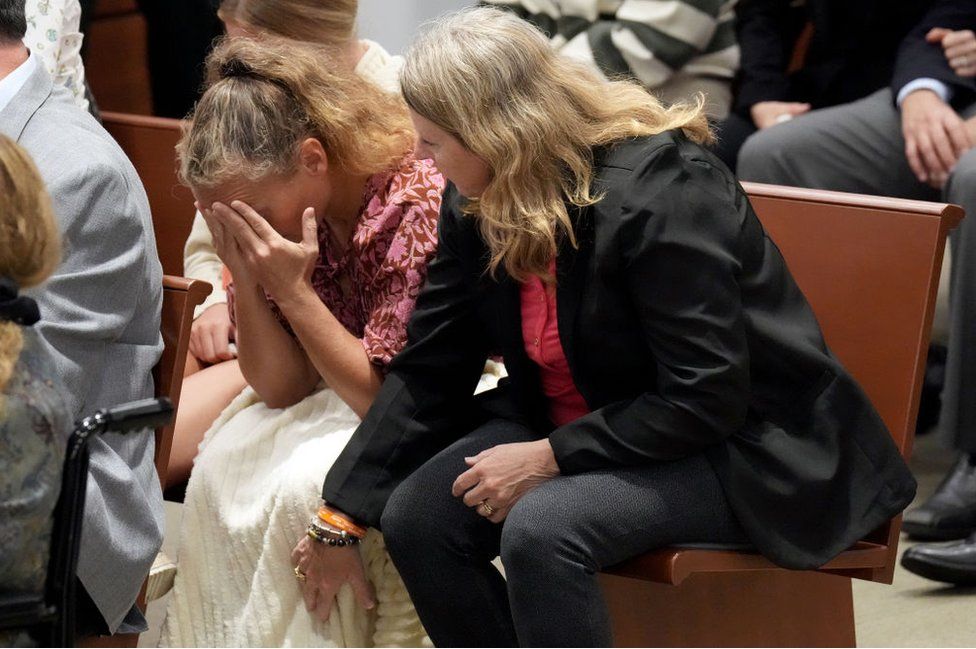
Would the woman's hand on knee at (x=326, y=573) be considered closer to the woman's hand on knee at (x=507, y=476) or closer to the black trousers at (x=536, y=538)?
the black trousers at (x=536, y=538)

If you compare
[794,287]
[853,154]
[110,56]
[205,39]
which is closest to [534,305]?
[794,287]

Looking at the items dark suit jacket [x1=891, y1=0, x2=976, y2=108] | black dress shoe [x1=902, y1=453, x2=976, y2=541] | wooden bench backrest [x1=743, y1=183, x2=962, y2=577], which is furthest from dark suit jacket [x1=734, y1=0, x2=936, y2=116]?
wooden bench backrest [x1=743, y1=183, x2=962, y2=577]

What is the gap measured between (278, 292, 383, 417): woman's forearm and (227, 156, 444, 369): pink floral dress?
0.03 meters

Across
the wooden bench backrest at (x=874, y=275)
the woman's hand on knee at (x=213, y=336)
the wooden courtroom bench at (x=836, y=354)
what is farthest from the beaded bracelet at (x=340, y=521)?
the wooden bench backrest at (x=874, y=275)

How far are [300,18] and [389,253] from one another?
634 millimetres

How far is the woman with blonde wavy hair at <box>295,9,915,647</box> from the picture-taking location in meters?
1.94

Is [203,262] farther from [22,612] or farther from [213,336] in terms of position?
[22,612]

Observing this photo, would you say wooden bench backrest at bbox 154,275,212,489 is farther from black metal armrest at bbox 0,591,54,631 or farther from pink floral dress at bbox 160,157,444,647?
black metal armrest at bbox 0,591,54,631

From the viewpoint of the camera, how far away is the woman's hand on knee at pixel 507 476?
6.73ft

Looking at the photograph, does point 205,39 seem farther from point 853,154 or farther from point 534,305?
point 534,305

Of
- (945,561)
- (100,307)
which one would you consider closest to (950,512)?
(945,561)

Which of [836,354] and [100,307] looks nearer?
[100,307]

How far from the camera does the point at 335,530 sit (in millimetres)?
2219

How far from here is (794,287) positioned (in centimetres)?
209
